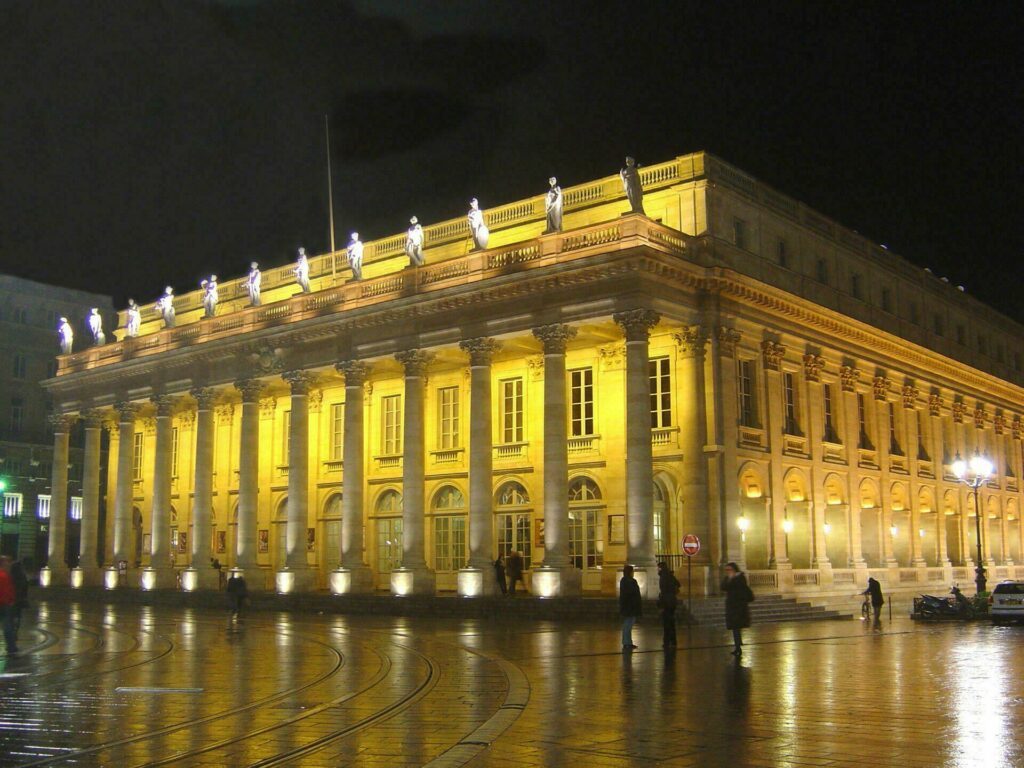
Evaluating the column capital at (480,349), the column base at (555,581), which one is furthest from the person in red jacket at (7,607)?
the column capital at (480,349)

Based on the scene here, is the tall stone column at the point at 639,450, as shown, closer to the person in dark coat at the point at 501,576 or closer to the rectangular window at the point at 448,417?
the person in dark coat at the point at 501,576

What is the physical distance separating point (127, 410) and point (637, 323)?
2707cm

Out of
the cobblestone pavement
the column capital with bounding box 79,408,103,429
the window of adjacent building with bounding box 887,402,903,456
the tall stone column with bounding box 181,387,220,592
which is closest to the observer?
the cobblestone pavement

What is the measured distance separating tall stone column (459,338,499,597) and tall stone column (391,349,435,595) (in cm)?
234

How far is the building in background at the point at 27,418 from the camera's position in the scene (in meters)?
68.6

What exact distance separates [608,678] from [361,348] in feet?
84.2

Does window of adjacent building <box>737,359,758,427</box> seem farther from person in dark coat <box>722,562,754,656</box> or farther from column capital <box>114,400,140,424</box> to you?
column capital <box>114,400,140,424</box>

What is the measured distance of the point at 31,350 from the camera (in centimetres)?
7062

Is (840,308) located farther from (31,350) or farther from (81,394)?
(31,350)

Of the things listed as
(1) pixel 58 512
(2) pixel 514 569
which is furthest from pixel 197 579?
(2) pixel 514 569

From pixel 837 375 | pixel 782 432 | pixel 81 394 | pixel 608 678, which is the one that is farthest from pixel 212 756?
pixel 81 394

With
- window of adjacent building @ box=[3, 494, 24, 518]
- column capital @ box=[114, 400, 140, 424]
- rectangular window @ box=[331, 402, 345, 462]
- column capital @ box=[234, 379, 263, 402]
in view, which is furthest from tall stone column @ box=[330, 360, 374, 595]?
window of adjacent building @ box=[3, 494, 24, 518]

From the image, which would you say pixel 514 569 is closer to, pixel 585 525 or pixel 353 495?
pixel 585 525

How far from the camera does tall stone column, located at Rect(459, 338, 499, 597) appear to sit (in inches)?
1390
